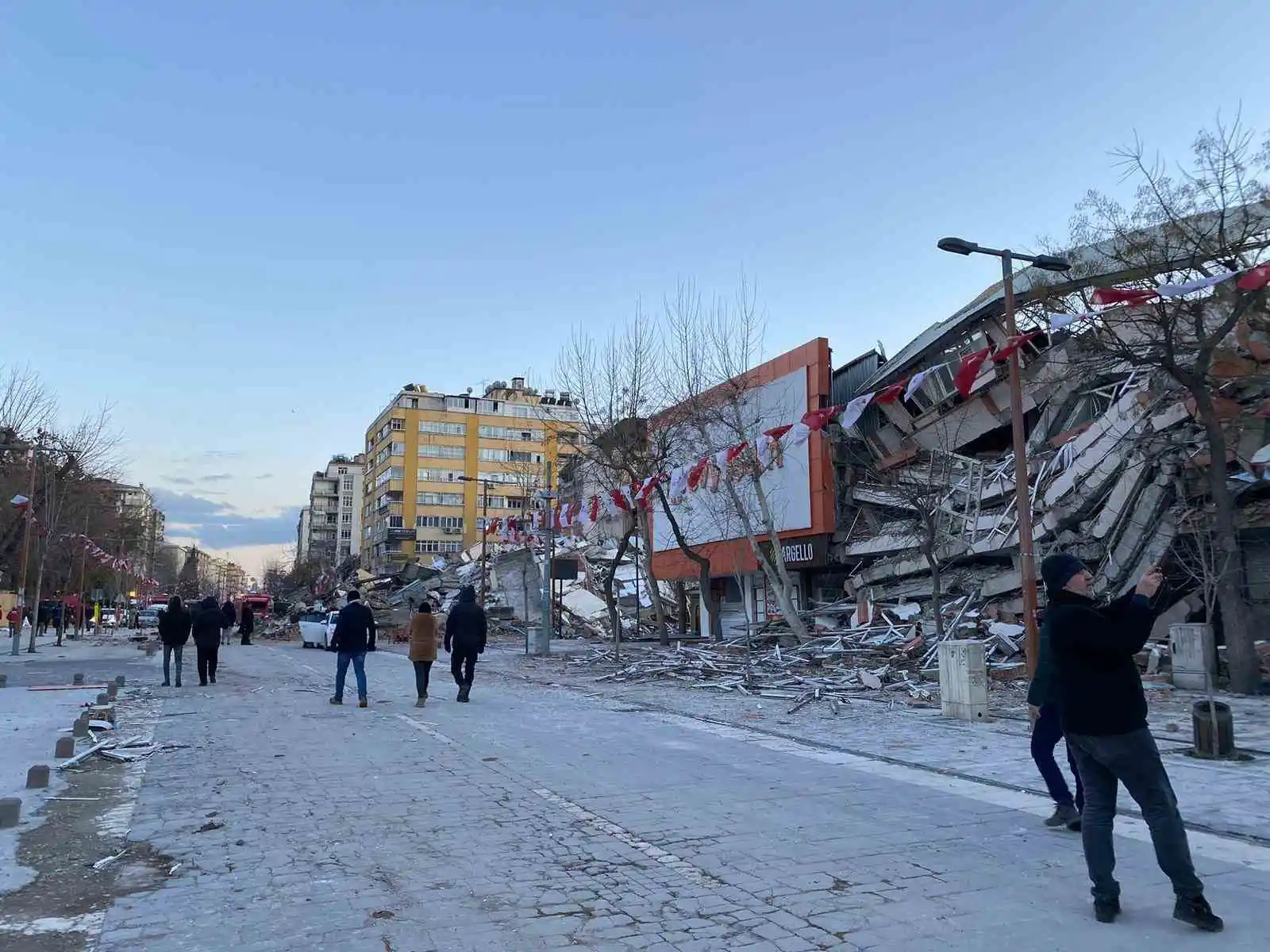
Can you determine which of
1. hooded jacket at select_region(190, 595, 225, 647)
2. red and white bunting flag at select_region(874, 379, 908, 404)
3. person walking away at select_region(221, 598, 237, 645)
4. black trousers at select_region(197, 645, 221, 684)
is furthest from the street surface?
person walking away at select_region(221, 598, 237, 645)

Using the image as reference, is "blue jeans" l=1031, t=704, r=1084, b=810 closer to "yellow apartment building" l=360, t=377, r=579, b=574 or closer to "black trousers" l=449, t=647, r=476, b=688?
"black trousers" l=449, t=647, r=476, b=688

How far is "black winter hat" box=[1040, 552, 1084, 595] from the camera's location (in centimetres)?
470

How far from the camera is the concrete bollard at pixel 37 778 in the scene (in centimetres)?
780

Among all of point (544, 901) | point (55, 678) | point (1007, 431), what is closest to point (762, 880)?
point (544, 901)

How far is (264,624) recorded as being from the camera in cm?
5688

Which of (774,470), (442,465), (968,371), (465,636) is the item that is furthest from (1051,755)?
(442,465)

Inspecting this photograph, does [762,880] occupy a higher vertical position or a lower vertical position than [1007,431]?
lower

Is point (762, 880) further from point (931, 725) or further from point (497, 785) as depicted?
point (931, 725)

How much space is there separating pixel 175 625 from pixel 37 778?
32.0ft

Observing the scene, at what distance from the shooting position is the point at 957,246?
1235 cm

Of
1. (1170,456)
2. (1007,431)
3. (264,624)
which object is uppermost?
(1007,431)

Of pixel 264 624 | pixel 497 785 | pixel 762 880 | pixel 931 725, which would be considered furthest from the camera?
pixel 264 624

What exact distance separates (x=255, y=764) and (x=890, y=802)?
595cm

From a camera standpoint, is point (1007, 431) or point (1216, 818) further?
point (1007, 431)
